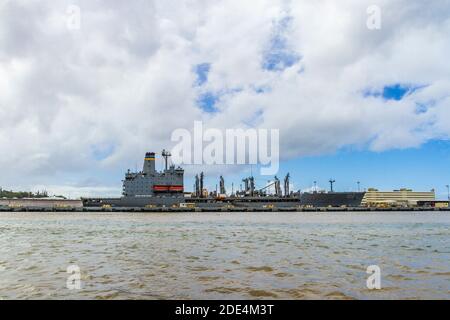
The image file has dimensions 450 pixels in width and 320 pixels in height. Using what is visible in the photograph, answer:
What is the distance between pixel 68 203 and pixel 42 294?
142m

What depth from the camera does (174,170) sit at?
→ 121688 mm

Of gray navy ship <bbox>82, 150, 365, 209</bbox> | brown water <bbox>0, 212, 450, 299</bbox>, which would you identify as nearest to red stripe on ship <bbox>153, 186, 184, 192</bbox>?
→ gray navy ship <bbox>82, 150, 365, 209</bbox>

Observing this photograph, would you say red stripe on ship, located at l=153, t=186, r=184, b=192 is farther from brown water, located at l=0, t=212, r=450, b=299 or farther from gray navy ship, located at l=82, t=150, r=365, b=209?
brown water, located at l=0, t=212, r=450, b=299

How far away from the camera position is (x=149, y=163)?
394ft

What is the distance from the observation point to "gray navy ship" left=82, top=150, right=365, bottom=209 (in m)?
118

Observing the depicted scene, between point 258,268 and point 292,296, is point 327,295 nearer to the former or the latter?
point 292,296

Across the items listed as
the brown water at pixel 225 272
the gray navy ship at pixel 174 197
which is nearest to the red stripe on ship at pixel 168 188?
the gray navy ship at pixel 174 197

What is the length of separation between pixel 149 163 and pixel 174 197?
43.3ft

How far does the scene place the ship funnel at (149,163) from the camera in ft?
392

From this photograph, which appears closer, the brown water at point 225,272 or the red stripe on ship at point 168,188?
the brown water at point 225,272

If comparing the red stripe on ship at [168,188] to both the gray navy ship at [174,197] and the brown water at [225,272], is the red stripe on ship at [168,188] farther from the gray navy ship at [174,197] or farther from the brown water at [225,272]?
the brown water at [225,272]
